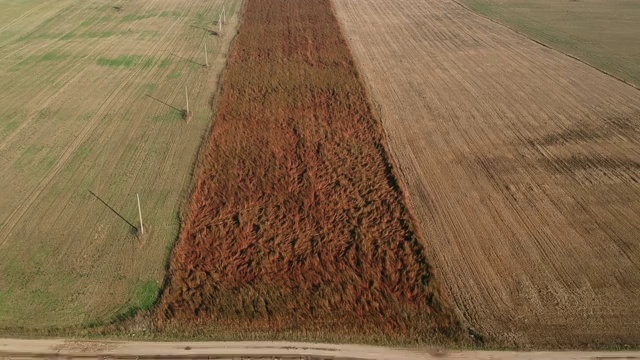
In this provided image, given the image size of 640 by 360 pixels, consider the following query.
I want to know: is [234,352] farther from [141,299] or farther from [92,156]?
[92,156]

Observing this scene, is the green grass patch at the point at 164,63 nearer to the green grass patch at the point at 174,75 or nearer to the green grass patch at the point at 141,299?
the green grass patch at the point at 174,75

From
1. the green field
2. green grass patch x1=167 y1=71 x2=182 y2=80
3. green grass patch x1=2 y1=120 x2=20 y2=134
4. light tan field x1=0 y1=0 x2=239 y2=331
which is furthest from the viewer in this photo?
the green field

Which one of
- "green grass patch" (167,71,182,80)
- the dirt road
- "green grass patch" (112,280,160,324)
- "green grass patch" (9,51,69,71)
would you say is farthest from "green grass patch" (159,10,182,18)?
the dirt road

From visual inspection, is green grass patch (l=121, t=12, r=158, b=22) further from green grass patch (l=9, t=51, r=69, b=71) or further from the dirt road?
the dirt road

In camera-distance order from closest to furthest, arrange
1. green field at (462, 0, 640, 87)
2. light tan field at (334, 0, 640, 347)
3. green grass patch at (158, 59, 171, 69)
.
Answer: light tan field at (334, 0, 640, 347), green grass patch at (158, 59, 171, 69), green field at (462, 0, 640, 87)

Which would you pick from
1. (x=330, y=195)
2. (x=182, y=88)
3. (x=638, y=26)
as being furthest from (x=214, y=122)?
(x=638, y=26)

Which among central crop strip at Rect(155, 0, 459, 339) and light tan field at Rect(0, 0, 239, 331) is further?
light tan field at Rect(0, 0, 239, 331)

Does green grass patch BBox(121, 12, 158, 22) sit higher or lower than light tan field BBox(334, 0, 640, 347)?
lower
